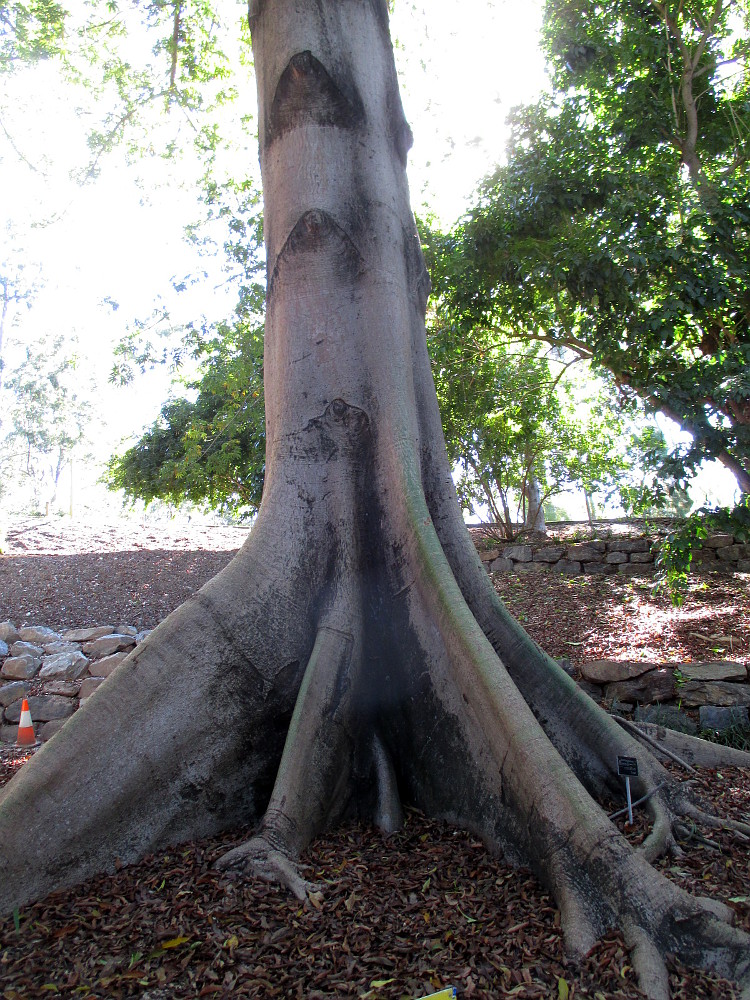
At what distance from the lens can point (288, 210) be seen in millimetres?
3646

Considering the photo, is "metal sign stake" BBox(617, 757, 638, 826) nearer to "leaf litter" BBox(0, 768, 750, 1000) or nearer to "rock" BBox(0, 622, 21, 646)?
"leaf litter" BBox(0, 768, 750, 1000)

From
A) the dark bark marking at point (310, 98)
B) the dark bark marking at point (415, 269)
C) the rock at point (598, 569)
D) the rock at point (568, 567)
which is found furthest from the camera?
the rock at point (568, 567)

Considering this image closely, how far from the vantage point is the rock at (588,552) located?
905cm

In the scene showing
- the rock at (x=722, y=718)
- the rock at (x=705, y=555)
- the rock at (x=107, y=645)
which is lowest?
the rock at (x=722, y=718)

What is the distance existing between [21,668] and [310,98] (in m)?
5.35

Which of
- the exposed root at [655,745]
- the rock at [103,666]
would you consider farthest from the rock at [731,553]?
the rock at [103,666]

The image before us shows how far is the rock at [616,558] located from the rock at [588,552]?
116mm

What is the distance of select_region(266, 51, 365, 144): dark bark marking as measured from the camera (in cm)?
366

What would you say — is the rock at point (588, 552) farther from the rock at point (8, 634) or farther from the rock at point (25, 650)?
the rock at point (8, 634)

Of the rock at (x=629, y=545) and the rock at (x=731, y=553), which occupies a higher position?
the rock at (x=629, y=545)

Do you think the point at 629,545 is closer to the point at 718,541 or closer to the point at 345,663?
the point at 718,541

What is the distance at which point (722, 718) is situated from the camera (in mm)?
4723

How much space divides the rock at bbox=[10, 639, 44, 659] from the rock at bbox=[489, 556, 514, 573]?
5.69 m

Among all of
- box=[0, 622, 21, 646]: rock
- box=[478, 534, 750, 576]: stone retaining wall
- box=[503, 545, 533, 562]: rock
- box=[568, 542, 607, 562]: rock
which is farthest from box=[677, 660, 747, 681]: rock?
box=[0, 622, 21, 646]: rock
